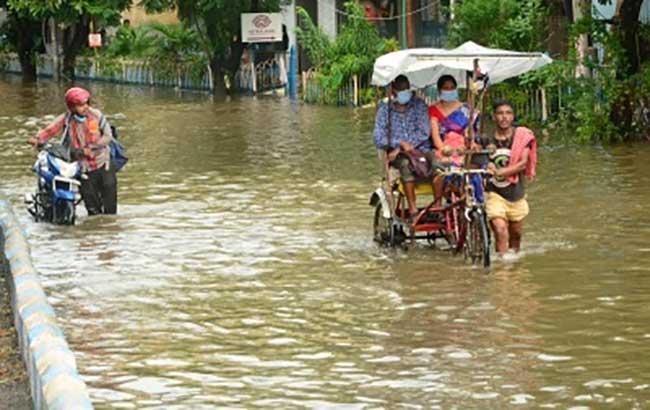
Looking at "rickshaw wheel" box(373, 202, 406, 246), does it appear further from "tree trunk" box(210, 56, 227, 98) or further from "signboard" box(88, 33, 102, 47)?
"signboard" box(88, 33, 102, 47)

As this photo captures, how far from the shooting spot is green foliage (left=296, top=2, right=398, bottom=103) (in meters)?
39.2

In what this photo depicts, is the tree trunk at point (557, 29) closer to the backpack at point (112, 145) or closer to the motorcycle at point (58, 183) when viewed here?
the backpack at point (112, 145)

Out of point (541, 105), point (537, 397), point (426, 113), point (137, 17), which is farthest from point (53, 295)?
point (137, 17)

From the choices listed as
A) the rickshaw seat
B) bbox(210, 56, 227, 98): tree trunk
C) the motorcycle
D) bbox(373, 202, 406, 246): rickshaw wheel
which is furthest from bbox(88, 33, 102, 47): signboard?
the rickshaw seat

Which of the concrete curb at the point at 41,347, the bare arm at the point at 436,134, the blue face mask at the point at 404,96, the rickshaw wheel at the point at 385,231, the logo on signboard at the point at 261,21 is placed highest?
the logo on signboard at the point at 261,21

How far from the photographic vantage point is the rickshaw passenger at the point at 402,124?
15.8 m

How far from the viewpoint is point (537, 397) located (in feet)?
31.7

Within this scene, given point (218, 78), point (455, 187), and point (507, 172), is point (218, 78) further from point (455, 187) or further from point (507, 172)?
point (507, 172)

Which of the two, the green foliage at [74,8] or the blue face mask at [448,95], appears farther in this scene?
the green foliage at [74,8]

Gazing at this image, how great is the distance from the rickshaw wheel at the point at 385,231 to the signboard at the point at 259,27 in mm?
29909

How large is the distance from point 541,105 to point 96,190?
13.6 m

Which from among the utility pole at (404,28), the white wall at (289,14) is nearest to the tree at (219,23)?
the white wall at (289,14)

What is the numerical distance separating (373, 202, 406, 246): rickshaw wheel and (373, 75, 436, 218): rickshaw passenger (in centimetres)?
55

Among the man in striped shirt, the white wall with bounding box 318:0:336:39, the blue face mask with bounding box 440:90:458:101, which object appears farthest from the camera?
the white wall with bounding box 318:0:336:39
